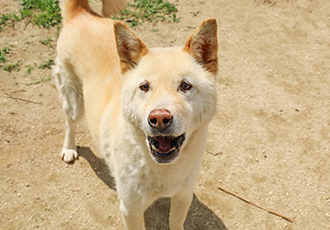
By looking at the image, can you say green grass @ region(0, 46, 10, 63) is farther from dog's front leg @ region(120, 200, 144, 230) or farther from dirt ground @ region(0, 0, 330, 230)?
dog's front leg @ region(120, 200, 144, 230)

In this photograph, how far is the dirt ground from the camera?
3340 millimetres

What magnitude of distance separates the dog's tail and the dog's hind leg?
67cm

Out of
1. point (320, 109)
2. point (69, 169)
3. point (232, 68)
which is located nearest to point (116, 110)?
point (69, 169)

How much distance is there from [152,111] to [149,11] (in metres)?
4.85

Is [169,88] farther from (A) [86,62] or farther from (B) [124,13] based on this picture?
(B) [124,13]

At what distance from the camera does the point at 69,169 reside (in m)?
3.77

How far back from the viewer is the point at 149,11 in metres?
6.16

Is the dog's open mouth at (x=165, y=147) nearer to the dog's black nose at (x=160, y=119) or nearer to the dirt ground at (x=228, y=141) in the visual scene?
the dog's black nose at (x=160, y=119)

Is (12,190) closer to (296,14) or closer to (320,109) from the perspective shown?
(320,109)

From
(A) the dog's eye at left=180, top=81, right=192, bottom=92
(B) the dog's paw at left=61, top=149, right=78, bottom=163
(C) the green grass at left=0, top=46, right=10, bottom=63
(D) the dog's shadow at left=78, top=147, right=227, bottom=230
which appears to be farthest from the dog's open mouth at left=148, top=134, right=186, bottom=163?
(C) the green grass at left=0, top=46, right=10, bottom=63

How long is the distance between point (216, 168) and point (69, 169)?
2077mm

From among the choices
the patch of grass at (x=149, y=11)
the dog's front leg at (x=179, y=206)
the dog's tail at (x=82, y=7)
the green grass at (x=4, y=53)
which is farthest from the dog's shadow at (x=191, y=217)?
the patch of grass at (x=149, y=11)

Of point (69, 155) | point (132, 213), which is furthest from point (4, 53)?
point (132, 213)

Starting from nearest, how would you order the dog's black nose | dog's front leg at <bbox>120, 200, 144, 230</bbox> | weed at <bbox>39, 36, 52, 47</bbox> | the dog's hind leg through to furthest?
the dog's black nose < dog's front leg at <bbox>120, 200, 144, 230</bbox> < the dog's hind leg < weed at <bbox>39, 36, 52, 47</bbox>
